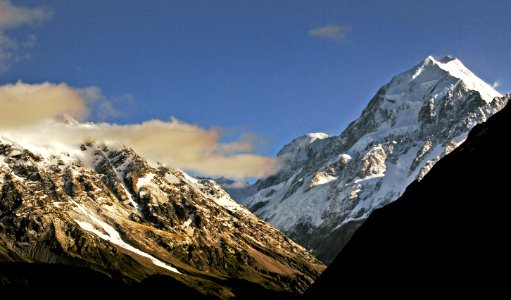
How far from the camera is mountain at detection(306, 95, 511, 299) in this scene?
96812 mm

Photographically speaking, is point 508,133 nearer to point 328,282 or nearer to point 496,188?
point 496,188

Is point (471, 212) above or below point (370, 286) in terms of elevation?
above

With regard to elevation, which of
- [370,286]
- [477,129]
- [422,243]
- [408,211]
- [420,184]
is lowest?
[370,286]

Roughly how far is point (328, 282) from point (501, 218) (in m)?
45.1

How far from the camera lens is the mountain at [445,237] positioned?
9681 centimetres

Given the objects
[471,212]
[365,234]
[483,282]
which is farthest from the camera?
[365,234]

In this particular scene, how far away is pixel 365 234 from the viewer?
466 ft

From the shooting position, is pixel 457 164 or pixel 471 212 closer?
pixel 471 212

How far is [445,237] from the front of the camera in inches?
4323

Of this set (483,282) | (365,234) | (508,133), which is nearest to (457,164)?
(508,133)

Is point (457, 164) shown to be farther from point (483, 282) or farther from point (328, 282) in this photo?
point (483, 282)

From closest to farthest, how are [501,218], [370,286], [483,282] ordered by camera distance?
1. [483,282]
2. [501,218]
3. [370,286]

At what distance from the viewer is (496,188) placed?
11031 centimetres

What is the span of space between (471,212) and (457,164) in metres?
24.1
